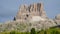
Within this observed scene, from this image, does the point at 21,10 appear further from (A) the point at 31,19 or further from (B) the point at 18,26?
(B) the point at 18,26

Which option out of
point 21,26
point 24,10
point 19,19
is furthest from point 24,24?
point 24,10

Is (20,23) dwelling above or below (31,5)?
below

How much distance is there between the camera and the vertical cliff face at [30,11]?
17100 centimetres

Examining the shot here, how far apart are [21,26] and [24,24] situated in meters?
2.82

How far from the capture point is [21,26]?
495ft

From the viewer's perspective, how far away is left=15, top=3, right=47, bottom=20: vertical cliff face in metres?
171

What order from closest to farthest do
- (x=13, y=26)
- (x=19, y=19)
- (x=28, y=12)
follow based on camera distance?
(x=13, y=26) < (x=19, y=19) < (x=28, y=12)

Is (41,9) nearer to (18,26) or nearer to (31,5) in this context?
(31,5)

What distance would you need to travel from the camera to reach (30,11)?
177500 mm

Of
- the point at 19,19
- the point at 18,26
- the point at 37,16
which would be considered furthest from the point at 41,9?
the point at 18,26

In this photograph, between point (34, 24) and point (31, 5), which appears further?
point (31, 5)

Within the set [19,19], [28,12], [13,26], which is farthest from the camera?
[28,12]

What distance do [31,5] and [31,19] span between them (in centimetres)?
1319

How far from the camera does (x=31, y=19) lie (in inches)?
6658
